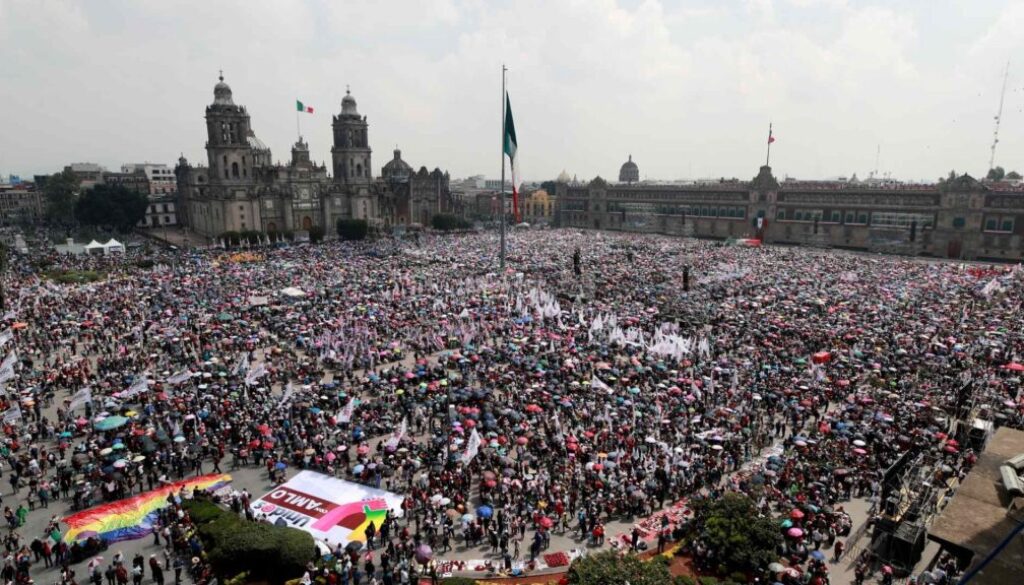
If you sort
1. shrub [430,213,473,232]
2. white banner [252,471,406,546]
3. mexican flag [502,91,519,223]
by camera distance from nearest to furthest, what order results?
white banner [252,471,406,546] < mexican flag [502,91,519,223] < shrub [430,213,473,232]

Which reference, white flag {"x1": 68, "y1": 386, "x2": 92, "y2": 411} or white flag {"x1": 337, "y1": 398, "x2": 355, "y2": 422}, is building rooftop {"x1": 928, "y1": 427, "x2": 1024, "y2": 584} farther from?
white flag {"x1": 68, "y1": 386, "x2": 92, "y2": 411}

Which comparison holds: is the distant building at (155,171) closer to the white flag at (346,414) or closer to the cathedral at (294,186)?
the cathedral at (294,186)

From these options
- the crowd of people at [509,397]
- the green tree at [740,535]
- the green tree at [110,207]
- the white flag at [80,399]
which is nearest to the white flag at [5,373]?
the crowd of people at [509,397]

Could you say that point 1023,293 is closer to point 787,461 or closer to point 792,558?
point 787,461

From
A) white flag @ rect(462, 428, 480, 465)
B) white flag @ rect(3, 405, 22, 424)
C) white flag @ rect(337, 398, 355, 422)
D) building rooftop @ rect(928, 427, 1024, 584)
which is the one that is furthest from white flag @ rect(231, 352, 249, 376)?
building rooftop @ rect(928, 427, 1024, 584)

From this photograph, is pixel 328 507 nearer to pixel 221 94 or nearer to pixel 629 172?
pixel 221 94

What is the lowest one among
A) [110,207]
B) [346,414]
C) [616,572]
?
[616,572]

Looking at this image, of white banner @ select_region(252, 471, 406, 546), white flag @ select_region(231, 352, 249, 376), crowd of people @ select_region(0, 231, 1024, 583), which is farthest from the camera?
white flag @ select_region(231, 352, 249, 376)

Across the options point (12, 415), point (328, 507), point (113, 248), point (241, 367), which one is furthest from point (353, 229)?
point (328, 507)
